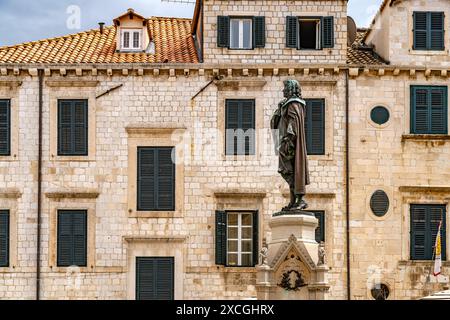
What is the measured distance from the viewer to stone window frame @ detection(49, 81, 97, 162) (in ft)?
128

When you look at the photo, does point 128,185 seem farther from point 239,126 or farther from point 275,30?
point 275,30

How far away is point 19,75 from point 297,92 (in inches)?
631

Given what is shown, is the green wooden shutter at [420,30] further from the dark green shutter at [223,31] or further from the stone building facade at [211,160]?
the dark green shutter at [223,31]

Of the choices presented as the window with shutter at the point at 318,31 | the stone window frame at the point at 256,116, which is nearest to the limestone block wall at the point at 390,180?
the window with shutter at the point at 318,31

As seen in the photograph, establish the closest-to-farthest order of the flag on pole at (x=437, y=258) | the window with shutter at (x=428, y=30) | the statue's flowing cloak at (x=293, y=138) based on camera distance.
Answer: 1. the statue's flowing cloak at (x=293, y=138)
2. the flag on pole at (x=437, y=258)
3. the window with shutter at (x=428, y=30)

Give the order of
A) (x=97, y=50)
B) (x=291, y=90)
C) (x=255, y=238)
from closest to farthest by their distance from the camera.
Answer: (x=291, y=90), (x=255, y=238), (x=97, y=50)

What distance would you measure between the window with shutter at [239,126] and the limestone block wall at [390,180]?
3380mm

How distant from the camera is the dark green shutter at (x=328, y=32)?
39.6 metres

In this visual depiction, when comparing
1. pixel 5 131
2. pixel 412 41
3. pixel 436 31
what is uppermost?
pixel 436 31

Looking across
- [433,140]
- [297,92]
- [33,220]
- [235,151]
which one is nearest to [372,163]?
[433,140]

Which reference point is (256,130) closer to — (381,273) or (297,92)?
(381,273)

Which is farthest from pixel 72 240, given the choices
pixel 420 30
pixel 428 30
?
pixel 428 30

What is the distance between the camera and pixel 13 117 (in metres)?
39.0

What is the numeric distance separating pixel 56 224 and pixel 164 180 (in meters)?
3.85
